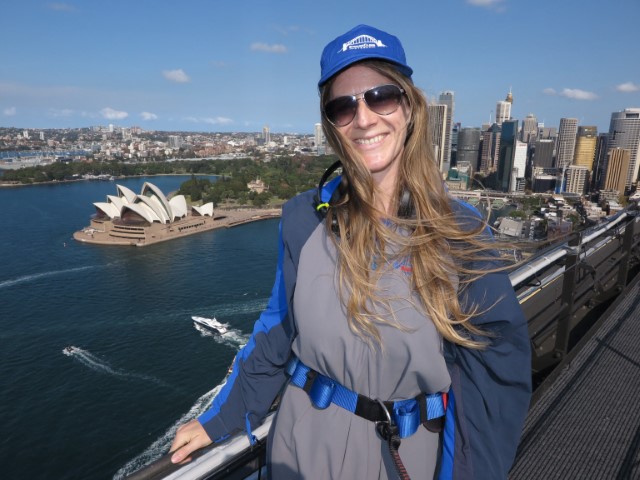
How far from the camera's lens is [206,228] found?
14234mm

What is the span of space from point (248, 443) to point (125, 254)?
1193 centimetres

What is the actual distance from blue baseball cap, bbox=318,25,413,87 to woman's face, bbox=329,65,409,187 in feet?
0.05

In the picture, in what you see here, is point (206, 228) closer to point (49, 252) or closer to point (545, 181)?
point (49, 252)

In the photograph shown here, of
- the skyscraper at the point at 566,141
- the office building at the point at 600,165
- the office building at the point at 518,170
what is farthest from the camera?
the skyscraper at the point at 566,141

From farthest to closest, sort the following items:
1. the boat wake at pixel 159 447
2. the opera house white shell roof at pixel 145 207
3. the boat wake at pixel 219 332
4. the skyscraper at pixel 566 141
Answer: the skyscraper at pixel 566 141
the opera house white shell roof at pixel 145 207
the boat wake at pixel 219 332
the boat wake at pixel 159 447

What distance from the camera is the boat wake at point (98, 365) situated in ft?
17.6

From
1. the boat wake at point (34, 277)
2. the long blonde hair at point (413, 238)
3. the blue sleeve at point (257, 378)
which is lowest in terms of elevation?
the boat wake at point (34, 277)

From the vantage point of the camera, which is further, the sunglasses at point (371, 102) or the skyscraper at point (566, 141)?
the skyscraper at point (566, 141)

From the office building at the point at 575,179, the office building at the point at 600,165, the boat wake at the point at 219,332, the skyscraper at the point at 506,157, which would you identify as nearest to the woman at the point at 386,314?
the boat wake at the point at 219,332

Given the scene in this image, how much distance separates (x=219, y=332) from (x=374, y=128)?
20.9 ft

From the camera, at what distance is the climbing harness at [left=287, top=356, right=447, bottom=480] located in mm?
359

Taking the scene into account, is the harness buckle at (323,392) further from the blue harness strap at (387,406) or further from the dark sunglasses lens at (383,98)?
the dark sunglasses lens at (383,98)

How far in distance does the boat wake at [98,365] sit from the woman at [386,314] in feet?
17.6

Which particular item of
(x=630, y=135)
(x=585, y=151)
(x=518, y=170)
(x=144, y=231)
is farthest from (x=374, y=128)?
(x=630, y=135)
